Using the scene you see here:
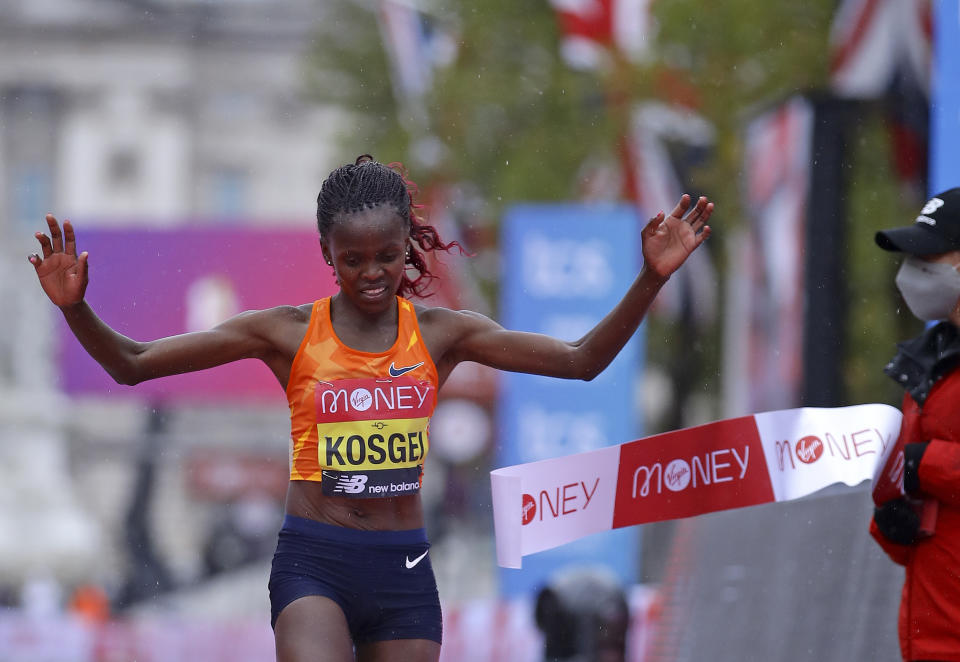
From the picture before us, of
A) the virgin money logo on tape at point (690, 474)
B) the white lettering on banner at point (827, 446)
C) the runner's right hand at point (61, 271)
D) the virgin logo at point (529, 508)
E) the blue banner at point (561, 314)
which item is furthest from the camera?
the blue banner at point (561, 314)

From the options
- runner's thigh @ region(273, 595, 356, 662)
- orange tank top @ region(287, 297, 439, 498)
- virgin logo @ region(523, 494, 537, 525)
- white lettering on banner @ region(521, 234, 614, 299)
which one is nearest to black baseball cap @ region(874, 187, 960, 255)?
virgin logo @ region(523, 494, 537, 525)

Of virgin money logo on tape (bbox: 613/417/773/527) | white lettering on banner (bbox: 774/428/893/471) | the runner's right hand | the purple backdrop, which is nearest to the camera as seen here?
the runner's right hand

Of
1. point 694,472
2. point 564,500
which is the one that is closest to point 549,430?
point 694,472

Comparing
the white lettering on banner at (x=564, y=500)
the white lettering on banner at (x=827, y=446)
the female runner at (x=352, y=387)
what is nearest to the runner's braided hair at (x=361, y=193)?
the female runner at (x=352, y=387)

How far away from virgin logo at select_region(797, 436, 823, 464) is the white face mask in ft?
2.42

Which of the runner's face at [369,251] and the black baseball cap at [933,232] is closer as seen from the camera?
the runner's face at [369,251]

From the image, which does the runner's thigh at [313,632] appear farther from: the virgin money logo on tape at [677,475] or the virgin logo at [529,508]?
the virgin money logo on tape at [677,475]

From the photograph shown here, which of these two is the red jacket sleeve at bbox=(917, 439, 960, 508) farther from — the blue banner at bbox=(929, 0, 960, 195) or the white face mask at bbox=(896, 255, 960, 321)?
the blue banner at bbox=(929, 0, 960, 195)

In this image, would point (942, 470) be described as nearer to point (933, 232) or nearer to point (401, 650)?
point (933, 232)

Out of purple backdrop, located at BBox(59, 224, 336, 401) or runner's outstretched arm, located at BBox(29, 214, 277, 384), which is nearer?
runner's outstretched arm, located at BBox(29, 214, 277, 384)

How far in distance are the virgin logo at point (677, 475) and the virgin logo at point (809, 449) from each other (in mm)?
442

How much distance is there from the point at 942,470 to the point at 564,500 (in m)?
1.12

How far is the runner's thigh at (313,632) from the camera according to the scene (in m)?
3.60

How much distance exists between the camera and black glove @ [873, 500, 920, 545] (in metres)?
4.21
